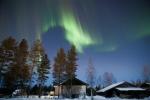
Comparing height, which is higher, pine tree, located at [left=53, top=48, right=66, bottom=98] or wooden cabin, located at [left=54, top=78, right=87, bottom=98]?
pine tree, located at [left=53, top=48, right=66, bottom=98]

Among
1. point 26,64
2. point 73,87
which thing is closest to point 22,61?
point 26,64

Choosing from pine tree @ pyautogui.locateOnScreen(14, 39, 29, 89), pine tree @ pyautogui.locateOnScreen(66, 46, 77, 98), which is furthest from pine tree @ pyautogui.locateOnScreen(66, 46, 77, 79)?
pine tree @ pyautogui.locateOnScreen(14, 39, 29, 89)

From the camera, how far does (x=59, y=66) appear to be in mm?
28781

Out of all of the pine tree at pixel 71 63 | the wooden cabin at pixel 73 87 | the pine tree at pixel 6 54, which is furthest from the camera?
the wooden cabin at pixel 73 87

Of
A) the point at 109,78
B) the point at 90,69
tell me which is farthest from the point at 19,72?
the point at 109,78

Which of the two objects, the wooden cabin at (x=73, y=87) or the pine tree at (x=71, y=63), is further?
the wooden cabin at (x=73, y=87)

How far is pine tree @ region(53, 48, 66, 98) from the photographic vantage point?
2869 cm

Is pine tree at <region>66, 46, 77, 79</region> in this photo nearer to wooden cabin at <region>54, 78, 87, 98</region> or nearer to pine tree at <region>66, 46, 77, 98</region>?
pine tree at <region>66, 46, 77, 98</region>

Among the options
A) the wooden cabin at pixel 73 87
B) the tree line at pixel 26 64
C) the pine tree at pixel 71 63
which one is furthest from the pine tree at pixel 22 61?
the wooden cabin at pixel 73 87

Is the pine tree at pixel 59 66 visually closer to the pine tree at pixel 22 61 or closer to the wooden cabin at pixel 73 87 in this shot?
the wooden cabin at pixel 73 87

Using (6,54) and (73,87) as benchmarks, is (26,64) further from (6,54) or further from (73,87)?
(73,87)

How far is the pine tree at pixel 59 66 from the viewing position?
28.7 metres

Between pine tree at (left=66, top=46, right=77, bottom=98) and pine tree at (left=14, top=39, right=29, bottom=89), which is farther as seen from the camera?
pine tree at (left=66, top=46, right=77, bottom=98)

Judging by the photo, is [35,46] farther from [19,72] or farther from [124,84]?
[124,84]
